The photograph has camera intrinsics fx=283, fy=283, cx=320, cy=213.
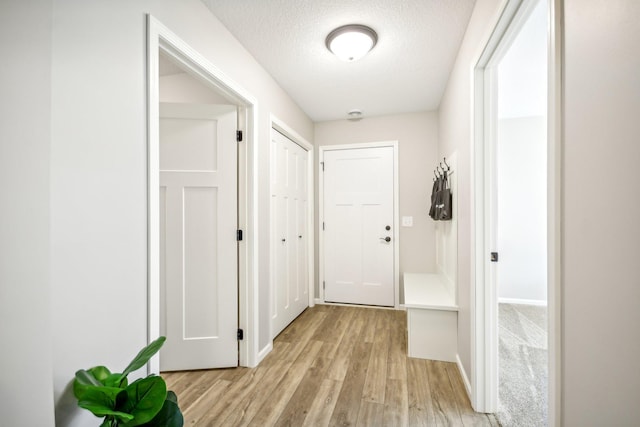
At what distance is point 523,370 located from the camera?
2102mm

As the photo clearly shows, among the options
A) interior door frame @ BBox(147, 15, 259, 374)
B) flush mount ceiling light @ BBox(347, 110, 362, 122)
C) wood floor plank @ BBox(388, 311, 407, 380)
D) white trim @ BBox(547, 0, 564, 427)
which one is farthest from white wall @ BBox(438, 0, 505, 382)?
interior door frame @ BBox(147, 15, 259, 374)

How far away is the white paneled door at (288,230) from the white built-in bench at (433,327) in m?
1.25

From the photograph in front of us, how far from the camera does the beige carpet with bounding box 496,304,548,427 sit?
162 cm

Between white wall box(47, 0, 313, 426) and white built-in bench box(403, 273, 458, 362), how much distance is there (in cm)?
193

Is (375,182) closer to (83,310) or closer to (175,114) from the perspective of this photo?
(175,114)

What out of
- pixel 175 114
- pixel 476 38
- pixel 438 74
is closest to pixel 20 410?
pixel 175 114

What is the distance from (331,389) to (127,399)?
1365 mm

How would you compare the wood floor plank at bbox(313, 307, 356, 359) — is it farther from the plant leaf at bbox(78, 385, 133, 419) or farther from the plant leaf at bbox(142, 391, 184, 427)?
the plant leaf at bbox(78, 385, 133, 419)

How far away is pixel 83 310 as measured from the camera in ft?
3.37

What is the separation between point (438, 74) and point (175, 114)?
223cm

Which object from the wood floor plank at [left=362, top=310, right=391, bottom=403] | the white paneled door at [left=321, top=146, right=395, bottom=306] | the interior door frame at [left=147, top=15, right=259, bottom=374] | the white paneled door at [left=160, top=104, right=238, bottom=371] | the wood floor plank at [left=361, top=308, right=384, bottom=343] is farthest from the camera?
the white paneled door at [left=321, top=146, right=395, bottom=306]

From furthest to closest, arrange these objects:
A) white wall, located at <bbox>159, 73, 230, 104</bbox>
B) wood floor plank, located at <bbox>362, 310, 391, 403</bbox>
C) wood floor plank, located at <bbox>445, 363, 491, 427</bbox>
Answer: white wall, located at <bbox>159, 73, 230, 104</bbox>, wood floor plank, located at <bbox>362, 310, 391, 403</bbox>, wood floor plank, located at <bbox>445, 363, 491, 427</bbox>

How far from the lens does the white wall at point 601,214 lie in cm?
57

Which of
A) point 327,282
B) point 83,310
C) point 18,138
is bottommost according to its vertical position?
point 327,282
